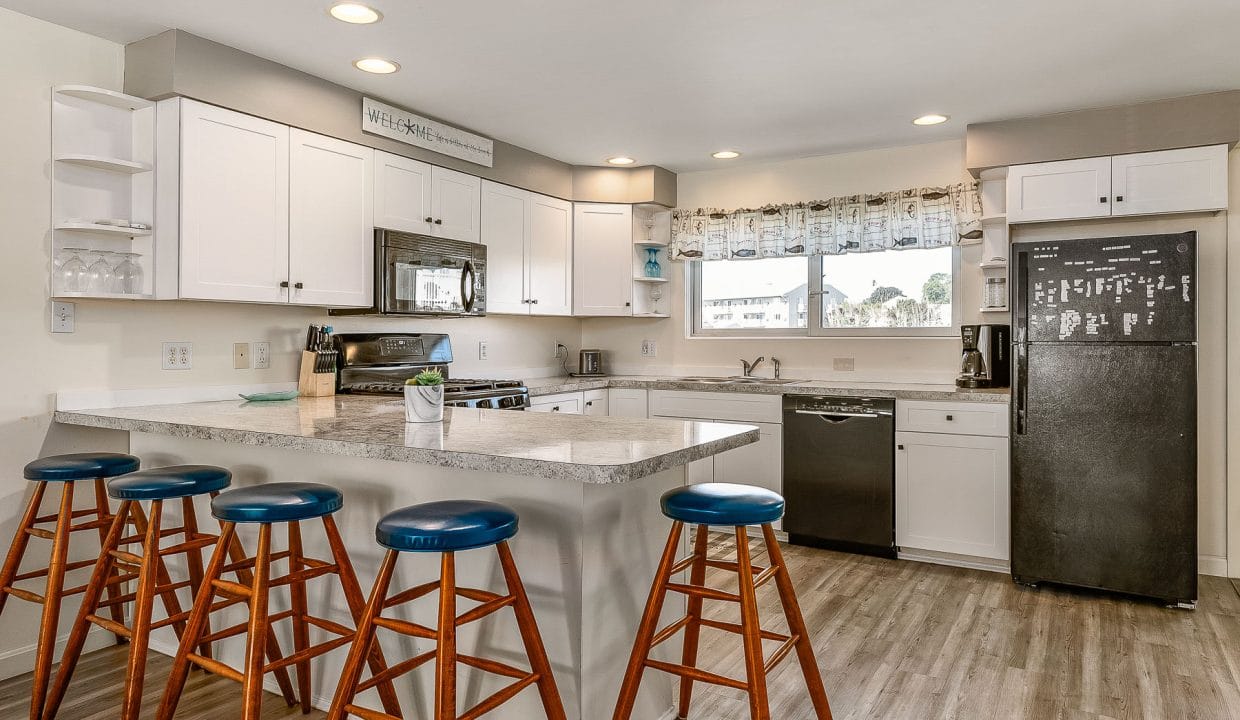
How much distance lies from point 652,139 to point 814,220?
3.62 ft

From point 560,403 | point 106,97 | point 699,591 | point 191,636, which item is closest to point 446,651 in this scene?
point 699,591

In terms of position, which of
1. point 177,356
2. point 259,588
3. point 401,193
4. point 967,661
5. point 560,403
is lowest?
point 967,661

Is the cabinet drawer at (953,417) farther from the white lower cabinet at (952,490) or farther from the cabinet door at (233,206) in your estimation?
the cabinet door at (233,206)

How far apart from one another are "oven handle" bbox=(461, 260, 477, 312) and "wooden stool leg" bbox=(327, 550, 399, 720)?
2301 mm

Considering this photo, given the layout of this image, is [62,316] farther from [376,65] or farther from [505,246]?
[505,246]

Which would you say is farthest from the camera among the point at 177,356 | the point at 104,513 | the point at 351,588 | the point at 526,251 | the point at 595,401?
the point at 595,401

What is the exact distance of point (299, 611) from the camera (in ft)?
7.03

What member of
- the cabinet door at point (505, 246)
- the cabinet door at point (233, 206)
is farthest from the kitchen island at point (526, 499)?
the cabinet door at point (505, 246)

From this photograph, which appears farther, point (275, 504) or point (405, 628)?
point (275, 504)

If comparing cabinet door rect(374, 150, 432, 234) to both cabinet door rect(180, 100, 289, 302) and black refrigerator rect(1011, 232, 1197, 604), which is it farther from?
black refrigerator rect(1011, 232, 1197, 604)

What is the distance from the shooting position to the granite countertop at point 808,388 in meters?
3.66

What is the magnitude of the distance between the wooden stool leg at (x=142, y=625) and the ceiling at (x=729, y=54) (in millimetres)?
1680

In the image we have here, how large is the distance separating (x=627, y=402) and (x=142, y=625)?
2956 mm

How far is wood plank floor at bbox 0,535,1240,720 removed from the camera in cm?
230
